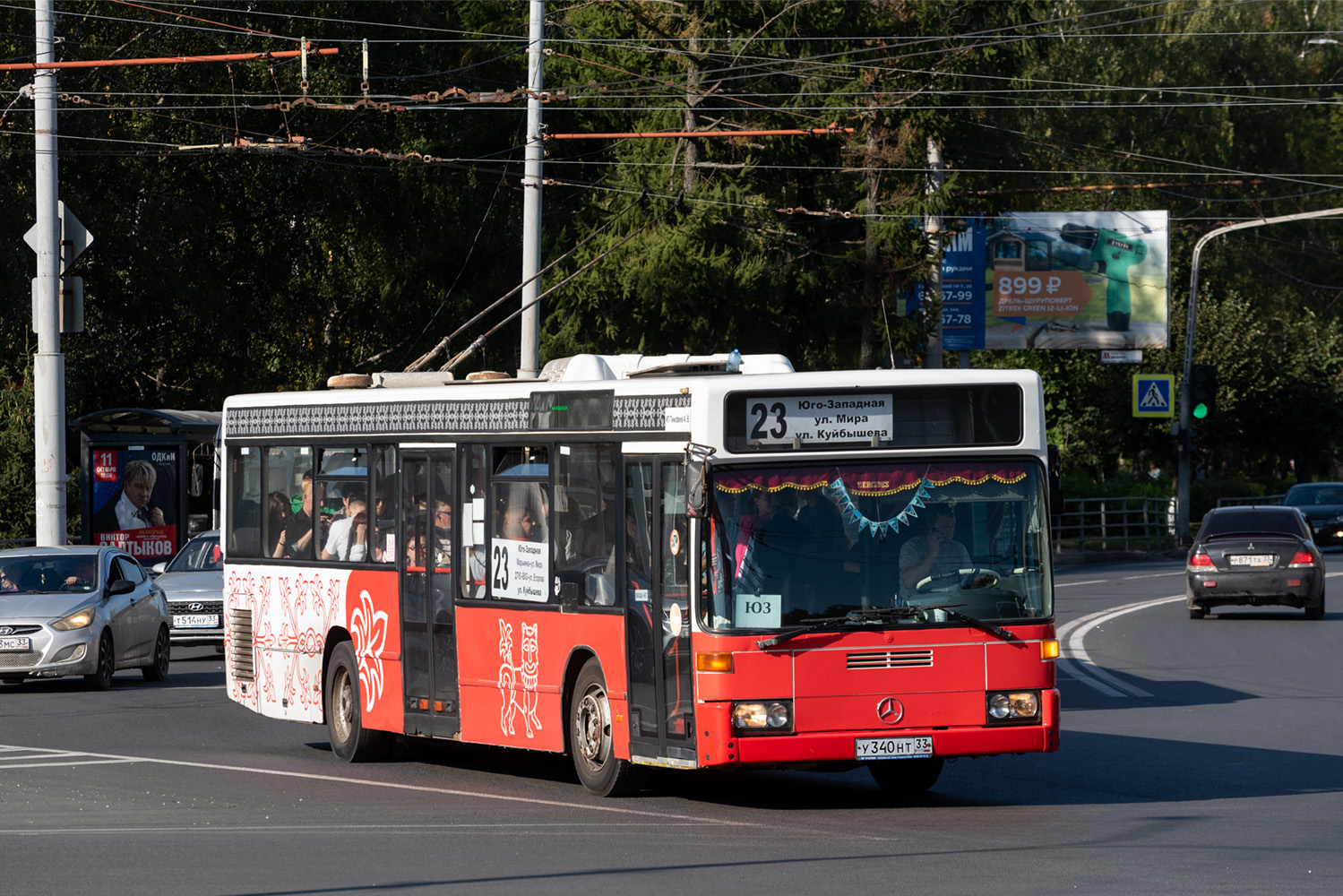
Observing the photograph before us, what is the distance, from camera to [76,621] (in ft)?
67.3

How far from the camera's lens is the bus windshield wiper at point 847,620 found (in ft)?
36.4

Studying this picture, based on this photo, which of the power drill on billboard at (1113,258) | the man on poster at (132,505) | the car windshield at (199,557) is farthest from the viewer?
the power drill on billboard at (1113,258)

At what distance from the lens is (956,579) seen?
11.4 m

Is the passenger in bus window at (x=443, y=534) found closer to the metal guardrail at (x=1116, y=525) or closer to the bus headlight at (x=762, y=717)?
the bus headlight at (x=762, y=717)

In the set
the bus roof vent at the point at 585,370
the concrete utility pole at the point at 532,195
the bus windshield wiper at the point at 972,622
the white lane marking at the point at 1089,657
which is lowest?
the white lane marking at the point at 1089,657

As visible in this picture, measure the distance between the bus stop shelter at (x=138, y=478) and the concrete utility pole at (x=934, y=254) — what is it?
1732 centimetres

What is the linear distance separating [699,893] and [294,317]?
35791 mm

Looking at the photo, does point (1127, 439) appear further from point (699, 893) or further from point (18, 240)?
point (699, 893)

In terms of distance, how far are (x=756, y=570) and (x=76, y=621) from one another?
11168mm

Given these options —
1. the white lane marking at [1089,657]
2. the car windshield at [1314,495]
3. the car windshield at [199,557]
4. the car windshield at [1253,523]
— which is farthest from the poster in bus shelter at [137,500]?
the car windshield at [1314,495]

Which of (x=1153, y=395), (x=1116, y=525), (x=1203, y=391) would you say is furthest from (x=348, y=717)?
(x=1153, y=395)

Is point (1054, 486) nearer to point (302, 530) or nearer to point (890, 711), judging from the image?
point (890, 711)

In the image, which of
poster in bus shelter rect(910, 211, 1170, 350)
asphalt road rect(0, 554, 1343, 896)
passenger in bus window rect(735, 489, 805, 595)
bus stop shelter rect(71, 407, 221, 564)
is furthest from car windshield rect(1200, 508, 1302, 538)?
poster in bus shelter rect(910, 211, 1170, 350)

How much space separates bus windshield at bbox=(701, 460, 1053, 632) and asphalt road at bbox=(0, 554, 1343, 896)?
1.11 m
